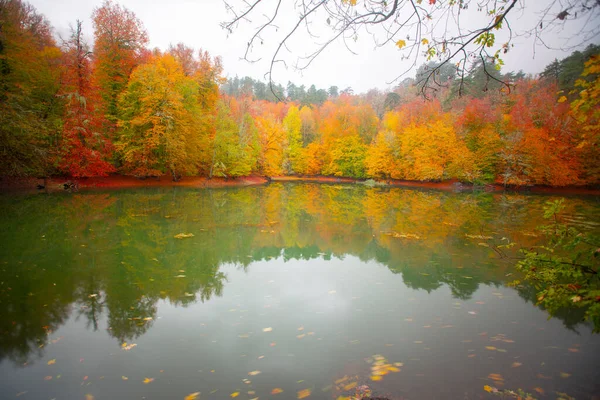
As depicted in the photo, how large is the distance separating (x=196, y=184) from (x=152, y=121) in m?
8.22

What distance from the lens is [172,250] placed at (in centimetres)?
973

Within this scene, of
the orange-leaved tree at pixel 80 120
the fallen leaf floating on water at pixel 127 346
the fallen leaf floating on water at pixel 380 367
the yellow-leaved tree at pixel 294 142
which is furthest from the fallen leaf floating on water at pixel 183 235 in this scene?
the yellow-leaved tree at pixel 294 142

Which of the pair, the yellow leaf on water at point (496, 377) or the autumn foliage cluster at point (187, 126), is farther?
the autumn foliage cluster at point (187, 126)

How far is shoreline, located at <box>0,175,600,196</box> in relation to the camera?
2186cm

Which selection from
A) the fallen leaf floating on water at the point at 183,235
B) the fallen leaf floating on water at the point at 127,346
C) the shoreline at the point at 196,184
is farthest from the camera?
the shoreline at the point at 196,184

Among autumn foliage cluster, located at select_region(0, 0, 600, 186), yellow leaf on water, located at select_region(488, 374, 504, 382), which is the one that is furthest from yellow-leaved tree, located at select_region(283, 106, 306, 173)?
yellow leaf on water, located at select_region(488, 374, 504, 382)

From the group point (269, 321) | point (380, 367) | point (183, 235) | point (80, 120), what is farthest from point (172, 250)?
point (80, 120)

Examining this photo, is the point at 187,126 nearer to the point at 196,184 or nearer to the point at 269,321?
the point at 196,184

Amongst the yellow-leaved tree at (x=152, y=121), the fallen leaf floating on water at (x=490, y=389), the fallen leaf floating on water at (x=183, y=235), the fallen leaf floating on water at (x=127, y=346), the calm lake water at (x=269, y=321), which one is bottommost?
the fallen leaf floating on water at (x=127, y=346)

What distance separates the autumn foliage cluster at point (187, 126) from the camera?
2109 cm

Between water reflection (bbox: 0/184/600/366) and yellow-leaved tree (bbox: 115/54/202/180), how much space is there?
30.7 feet

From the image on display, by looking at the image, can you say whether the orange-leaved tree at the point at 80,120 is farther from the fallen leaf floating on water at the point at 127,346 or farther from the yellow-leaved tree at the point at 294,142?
the yellow-leaved tree at the point at 294,142

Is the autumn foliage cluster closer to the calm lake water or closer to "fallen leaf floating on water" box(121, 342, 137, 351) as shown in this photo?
the calm lake water

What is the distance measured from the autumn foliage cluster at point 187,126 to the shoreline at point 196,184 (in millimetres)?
1035
